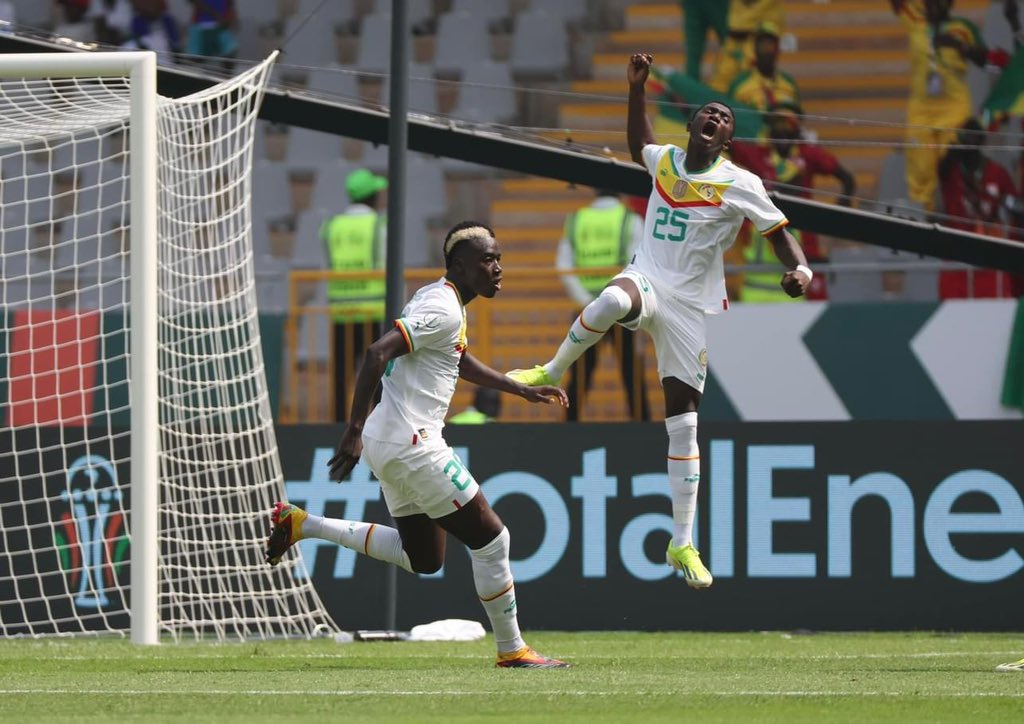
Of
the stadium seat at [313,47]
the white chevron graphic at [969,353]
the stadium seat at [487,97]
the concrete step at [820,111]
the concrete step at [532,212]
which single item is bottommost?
the white chevron graphic at [969,353]

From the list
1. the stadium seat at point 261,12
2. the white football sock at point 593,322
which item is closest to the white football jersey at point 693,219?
the white football sock at point 593,322

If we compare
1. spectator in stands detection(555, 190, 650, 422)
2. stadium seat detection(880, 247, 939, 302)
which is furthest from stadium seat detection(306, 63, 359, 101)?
stadium seat detection(880, 247, 939, 302)

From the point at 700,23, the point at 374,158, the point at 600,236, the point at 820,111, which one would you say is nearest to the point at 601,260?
the point at 600,236

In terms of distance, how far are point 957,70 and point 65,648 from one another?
9.62 m

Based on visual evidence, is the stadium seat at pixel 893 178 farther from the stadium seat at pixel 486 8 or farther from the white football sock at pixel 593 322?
the white football sock at pixel 593 322

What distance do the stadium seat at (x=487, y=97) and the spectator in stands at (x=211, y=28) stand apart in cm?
255

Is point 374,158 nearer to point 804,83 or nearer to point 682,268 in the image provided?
point 804,83

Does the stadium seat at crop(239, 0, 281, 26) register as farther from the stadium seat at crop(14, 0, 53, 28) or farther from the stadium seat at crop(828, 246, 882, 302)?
the stadium seat at crop(828, 246, 882, 302)

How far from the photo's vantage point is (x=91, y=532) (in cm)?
1202

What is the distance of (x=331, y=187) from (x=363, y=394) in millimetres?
11923

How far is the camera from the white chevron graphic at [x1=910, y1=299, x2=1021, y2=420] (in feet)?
42.3

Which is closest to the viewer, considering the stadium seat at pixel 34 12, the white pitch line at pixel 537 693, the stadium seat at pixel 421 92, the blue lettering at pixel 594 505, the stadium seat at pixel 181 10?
the white pitch line at pixel 537 693

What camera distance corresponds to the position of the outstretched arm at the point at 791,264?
A: 851cm

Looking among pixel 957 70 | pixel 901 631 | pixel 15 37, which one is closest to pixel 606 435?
pixel 901 631
